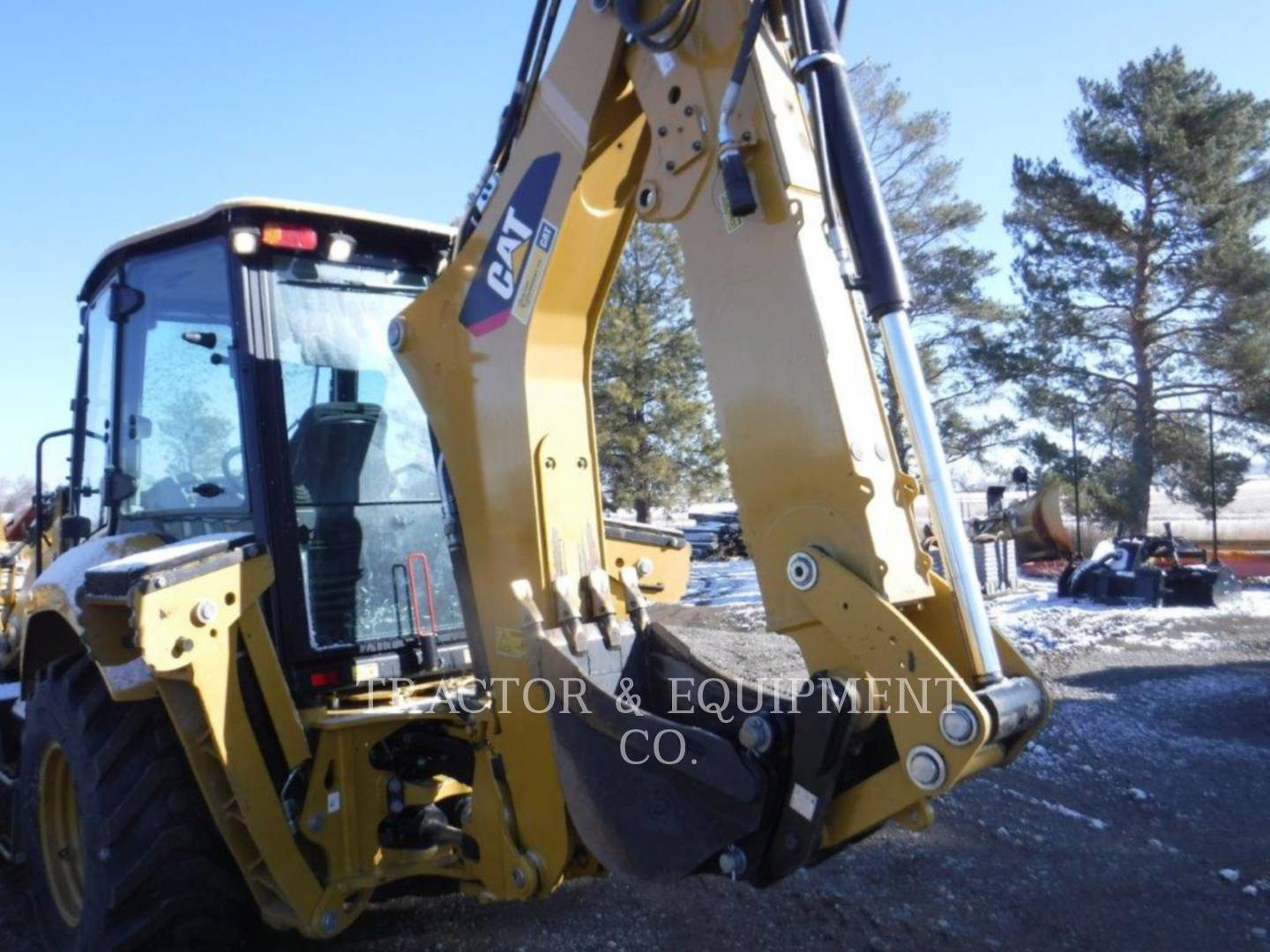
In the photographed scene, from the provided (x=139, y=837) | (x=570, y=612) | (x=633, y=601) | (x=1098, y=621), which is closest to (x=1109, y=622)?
(x=1098, y=621)

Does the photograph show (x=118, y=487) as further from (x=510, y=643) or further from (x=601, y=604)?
(x=601, y=604)

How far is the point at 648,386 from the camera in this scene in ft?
70.3

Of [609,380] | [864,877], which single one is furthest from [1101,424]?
[864,877]

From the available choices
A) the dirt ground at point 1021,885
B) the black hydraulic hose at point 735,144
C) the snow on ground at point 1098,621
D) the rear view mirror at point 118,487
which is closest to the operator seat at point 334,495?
the rear view mirror at point 118,487

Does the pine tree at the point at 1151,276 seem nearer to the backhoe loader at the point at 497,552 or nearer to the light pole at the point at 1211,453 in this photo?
the light pole at the point at 1211,453

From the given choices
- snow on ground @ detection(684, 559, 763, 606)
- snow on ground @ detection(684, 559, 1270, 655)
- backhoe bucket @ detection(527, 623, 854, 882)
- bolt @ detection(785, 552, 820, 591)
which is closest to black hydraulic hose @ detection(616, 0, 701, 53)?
bolt @ detection(785, 552, 820, 591)

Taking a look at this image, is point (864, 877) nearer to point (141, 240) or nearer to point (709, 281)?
point (709, 281)

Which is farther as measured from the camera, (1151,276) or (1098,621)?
(1151,276)

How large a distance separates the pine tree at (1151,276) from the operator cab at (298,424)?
19.2 m

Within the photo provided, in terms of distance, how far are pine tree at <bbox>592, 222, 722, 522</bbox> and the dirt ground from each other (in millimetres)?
15020

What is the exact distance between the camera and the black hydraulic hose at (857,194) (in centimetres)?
223

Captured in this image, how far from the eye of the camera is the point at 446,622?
362 cm

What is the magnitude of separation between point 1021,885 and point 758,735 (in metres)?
2.52

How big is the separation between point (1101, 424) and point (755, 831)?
21008 mm
